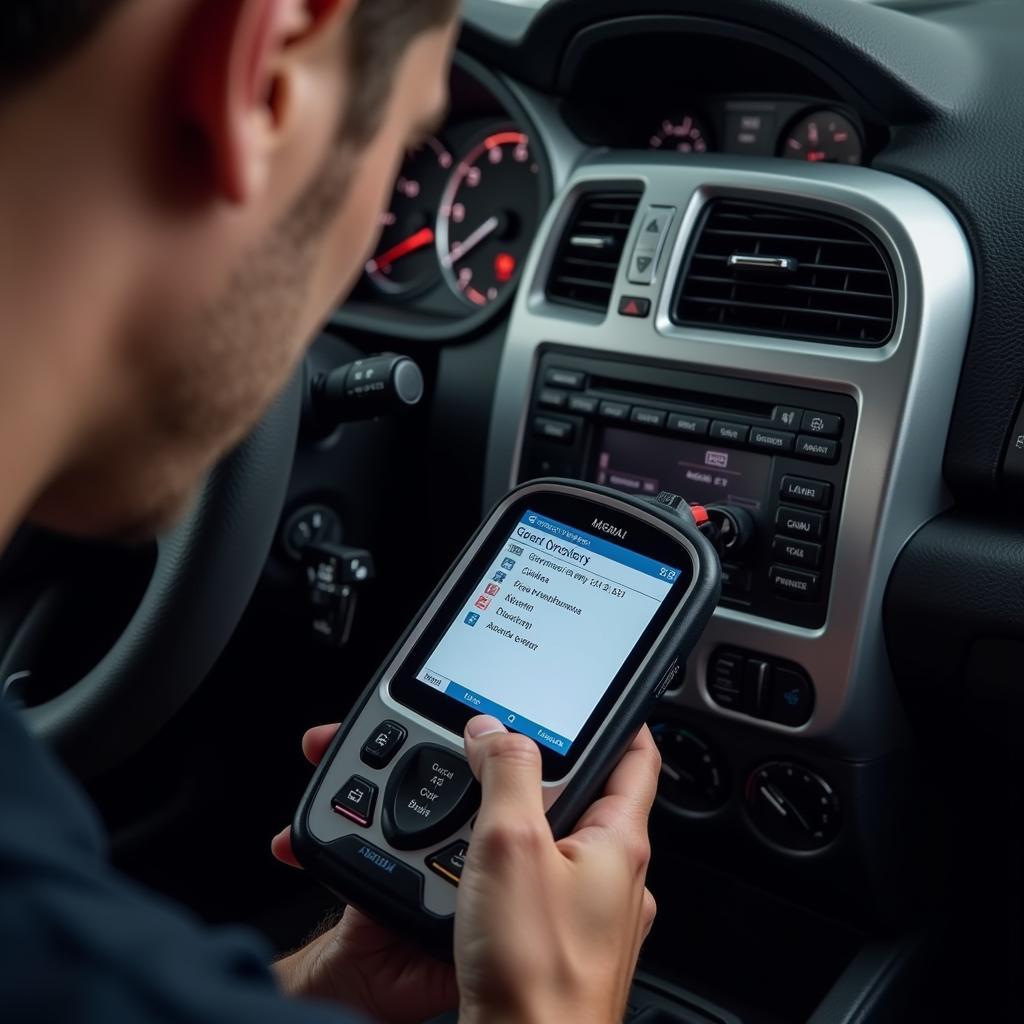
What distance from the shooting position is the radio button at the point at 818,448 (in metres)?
1.16

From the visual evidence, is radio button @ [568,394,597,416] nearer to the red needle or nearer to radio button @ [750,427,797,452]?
radio button @ [750,427,797,452]

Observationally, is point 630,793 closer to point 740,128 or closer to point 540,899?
point 540,899

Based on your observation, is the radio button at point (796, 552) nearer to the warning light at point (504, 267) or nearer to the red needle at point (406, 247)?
the warning light at point (504, 267)

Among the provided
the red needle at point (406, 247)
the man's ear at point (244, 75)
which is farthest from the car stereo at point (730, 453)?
the man's ear at point (244, 75)

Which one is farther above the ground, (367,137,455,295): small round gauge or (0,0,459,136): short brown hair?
(0,0,459,136): short brown hair

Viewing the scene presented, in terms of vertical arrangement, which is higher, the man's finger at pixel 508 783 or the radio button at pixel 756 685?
the man's finger at pixel 508 783

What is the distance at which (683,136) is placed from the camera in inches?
58.9

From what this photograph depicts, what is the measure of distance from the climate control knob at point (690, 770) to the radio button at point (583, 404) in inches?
11.9

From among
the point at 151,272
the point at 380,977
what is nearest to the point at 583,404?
the point at 380,977

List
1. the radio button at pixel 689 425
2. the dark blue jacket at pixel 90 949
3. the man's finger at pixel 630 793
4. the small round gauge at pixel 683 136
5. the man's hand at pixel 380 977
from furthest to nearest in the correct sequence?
the small round gauge at pixel 683 136 < the radio button at pixel 689 425 < the man's hand at pixel 380 977 < the man's finger at pixel 630 793 < the dark blue jacket at pixel 90 949

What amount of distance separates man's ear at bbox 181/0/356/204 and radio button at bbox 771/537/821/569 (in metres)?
0.75

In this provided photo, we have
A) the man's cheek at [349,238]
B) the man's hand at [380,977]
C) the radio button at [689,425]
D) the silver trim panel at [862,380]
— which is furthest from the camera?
the radio button at [689,425]

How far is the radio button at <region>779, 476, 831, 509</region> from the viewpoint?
1.16 metres

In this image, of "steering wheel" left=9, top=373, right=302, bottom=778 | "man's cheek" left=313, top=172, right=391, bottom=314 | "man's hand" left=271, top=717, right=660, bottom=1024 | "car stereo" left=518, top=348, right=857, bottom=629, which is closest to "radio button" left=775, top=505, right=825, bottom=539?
"car stereo" left=518, top=348, right=857, bottom=629
